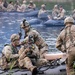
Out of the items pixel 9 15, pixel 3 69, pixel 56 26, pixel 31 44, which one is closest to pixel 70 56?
pixel 31 44

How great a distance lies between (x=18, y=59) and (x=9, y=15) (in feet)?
72.8

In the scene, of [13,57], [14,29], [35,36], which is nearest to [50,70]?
[13,57]

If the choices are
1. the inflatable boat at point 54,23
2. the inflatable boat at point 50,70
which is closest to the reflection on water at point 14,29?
the inflatable boat at point 54,23

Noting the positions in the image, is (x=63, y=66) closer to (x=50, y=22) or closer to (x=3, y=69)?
(x=3, y=69)

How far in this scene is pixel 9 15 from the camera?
1268 inches

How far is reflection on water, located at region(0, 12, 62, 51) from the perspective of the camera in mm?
21547

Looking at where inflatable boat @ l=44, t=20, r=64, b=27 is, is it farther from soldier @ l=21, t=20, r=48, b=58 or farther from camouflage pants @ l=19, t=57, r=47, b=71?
camouflage pants @ l=19, t=57, r=47, b=71

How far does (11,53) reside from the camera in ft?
33.3

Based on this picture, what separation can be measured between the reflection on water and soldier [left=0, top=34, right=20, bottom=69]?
830cm

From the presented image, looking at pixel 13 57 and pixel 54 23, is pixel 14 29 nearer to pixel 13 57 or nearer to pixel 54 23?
pixel 54 23

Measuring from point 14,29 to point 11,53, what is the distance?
1569cm

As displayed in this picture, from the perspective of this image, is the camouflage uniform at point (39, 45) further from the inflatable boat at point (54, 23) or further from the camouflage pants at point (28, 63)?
the inflatable boat at point (54, 23)

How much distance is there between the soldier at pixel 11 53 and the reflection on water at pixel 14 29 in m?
8.30

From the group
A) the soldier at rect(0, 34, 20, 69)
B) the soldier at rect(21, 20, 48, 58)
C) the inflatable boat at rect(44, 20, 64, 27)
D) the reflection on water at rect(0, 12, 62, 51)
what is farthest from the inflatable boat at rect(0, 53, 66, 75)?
the inflatable boat at rect(44, 20, 64, 27)
